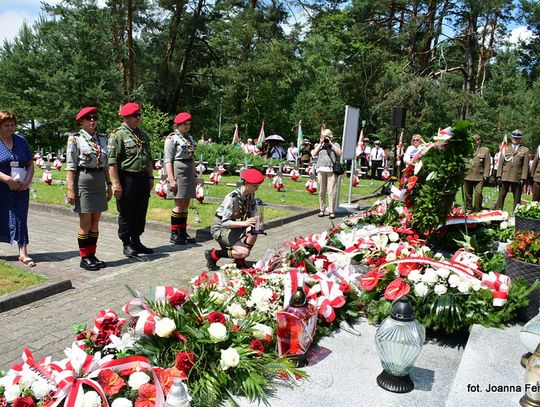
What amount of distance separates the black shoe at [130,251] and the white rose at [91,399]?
417 cm

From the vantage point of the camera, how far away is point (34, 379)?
2.37 metres

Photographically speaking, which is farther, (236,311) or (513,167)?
(513,167)

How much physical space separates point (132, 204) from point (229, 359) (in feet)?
13.5

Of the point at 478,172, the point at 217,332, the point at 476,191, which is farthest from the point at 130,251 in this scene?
the point at 476,191

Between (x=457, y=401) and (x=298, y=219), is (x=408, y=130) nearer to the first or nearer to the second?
(x=298, y=219)

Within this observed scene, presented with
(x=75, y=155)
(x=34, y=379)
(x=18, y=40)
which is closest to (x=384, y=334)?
(x=34, y=379)

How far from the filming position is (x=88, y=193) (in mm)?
5641

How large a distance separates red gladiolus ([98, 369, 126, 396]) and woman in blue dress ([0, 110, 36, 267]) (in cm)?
379

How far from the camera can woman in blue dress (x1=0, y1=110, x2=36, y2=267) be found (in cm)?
556

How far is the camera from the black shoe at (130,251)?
20.8ft

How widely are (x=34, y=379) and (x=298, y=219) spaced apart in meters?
7.74

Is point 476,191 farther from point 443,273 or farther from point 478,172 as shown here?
point 443,273

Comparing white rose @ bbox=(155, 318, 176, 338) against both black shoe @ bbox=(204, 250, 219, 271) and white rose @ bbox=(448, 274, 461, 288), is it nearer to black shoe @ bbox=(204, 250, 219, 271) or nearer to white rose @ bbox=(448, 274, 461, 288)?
white rose @ bbox=(448, 274, 461, 288)

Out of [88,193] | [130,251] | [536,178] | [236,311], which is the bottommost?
[130,251]
